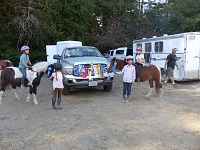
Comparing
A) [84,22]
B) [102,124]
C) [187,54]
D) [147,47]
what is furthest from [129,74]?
[84,22]

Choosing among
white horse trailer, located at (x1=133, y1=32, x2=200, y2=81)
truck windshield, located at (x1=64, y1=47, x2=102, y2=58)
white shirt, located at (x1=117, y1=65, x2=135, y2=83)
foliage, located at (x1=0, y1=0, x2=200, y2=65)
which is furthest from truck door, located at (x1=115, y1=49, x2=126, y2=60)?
white shirt, located at (x1=117, y1=65, x2=135, y2=83)

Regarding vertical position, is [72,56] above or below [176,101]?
above

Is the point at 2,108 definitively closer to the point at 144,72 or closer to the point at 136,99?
the point at 136,99

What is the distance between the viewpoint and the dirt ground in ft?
15.9

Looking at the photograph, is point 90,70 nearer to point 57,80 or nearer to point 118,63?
point 118,63

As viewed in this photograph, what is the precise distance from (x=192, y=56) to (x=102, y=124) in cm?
857

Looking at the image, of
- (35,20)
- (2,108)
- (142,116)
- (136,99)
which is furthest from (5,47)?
(142,116)

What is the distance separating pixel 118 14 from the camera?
1026 inches

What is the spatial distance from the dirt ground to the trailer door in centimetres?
373

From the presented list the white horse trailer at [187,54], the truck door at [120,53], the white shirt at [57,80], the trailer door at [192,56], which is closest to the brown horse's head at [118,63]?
the white shirt at [57,80]

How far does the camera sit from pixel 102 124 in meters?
6.11

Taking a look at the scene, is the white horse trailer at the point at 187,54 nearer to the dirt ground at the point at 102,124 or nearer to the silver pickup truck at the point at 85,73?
the dirt ground at the point at 102,124

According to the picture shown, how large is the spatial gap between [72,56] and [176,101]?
454 cm

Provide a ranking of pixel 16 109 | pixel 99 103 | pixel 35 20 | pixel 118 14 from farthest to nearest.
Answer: pixel 118 14 → pixel 35 20 → pixel 99 103 → pixel 16 109
